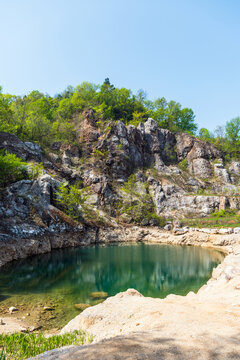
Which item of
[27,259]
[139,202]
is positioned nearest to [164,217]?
[139,202]

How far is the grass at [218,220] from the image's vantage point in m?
40.1

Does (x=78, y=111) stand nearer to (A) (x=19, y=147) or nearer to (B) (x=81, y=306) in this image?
(A) (x=19, y=147)

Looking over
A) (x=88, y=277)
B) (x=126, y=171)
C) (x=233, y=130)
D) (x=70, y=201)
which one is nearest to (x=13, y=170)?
(x=70, y=201)

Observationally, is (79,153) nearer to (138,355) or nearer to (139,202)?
(139,202)

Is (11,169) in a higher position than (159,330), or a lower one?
higher

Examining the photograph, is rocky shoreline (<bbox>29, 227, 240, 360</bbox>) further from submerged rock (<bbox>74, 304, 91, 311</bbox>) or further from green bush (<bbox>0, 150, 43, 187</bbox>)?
green bush (<bbox>0, 150, 43, 187</bbox>)

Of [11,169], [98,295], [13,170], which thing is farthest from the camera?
[13,170]

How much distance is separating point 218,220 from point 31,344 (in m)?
42.0

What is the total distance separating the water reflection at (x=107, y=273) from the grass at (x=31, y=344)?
305 inches

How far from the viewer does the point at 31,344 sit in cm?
555

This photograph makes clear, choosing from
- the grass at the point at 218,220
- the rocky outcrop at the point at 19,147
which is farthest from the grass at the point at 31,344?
the rocky outcrop at the point at 19,147

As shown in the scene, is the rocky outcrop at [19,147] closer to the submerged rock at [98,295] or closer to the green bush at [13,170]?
the green bush at [13,170]

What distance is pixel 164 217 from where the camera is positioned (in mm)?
46312

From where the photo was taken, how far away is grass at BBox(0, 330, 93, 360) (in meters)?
5.01
